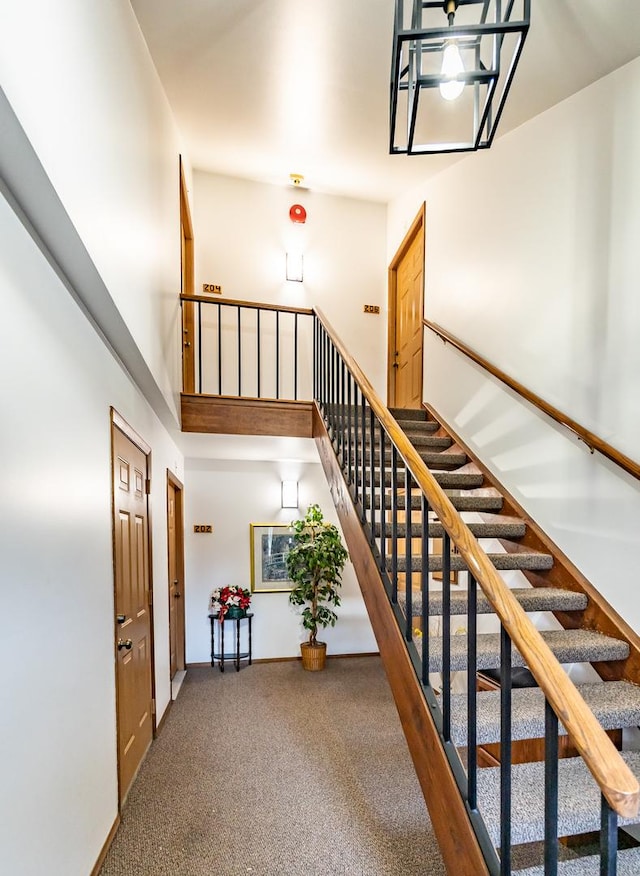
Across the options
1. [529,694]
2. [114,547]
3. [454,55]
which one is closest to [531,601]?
[529,694]

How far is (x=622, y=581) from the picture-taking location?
7.72ft

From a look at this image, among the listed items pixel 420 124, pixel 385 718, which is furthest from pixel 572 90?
pixel 385 718

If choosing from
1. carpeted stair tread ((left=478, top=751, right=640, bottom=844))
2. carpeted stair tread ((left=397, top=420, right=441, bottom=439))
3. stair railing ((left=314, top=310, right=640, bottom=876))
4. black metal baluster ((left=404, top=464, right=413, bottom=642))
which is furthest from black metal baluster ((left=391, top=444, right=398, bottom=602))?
carpeted stair tread ((left=397, top=420, right=441, bottom=439))

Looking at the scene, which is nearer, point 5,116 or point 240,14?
point 5,116

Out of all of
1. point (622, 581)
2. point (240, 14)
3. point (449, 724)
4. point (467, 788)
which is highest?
point (240, 14)

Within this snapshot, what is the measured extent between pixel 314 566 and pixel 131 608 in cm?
240

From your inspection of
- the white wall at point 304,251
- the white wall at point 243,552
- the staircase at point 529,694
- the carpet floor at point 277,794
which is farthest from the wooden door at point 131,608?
the white wall at point 304,251

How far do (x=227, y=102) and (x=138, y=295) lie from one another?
204cm

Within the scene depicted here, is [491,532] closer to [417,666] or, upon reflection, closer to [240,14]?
[417,666]

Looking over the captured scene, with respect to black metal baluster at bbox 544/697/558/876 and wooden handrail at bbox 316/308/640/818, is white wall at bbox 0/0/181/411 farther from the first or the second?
black metal baluster at bbox 544/697/558/876

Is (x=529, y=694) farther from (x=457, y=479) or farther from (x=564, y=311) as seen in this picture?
(x=564, y=311)

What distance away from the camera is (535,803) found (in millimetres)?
1646

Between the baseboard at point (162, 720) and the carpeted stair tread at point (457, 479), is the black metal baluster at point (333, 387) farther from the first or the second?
the baseboard at point (162, 720)

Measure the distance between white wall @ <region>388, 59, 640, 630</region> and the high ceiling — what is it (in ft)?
0.60
